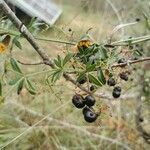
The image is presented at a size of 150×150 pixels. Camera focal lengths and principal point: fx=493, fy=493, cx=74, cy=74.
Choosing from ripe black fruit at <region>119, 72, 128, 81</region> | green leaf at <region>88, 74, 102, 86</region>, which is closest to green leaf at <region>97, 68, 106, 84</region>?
green leaf at <region>88, 74, 102, 86</region>

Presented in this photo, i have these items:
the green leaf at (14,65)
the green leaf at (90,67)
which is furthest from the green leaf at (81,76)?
the green leaf at (14,65)

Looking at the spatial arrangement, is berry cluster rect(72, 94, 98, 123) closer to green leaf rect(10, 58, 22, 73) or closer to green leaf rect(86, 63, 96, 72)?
green leaf rect(86, 63, 96, 72)

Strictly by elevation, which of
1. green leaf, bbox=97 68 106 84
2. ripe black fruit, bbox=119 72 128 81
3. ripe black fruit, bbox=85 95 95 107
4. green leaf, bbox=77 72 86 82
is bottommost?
ripe black fruit, bbox=119 72 128 81

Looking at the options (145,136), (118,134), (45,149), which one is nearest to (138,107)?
(145,136)

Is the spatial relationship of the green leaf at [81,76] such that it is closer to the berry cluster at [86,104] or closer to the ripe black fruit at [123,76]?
the berry cluster at [86,104]

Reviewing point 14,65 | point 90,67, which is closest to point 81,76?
point 90,67

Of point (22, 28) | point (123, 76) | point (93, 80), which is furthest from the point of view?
point (123, 76)

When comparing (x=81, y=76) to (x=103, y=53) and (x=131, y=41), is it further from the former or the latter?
(x=131, y=41)

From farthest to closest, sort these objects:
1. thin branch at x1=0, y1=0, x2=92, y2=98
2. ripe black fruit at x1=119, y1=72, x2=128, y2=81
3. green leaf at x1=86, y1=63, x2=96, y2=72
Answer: ripe black fruit at x1=119, y1=72, x2=128, y2=81 < green leaf at x1=86, y1=63, x2=96, y2=72 < thin branch at x1=0, y1=0, x2=92, y2=98
